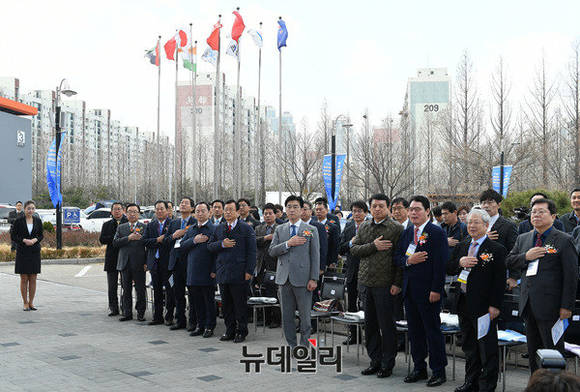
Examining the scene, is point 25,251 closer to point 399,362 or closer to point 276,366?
point 276,366

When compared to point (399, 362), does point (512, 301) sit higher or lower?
higher

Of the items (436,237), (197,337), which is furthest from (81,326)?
(436,237)

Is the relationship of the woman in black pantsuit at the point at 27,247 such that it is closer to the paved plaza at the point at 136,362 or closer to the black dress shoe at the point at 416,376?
the paved plaza at the point at 136,362

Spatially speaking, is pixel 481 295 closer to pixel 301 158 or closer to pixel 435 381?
pixel 435 381

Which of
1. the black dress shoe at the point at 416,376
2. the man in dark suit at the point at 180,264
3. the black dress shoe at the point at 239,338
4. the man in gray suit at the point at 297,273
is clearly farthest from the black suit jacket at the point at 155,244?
the black dress shoe at the point at 416,376

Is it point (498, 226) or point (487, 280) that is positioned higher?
point (498, 226)

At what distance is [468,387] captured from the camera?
17.7 ft

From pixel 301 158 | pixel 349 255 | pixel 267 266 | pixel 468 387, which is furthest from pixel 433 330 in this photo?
pixel 301 158

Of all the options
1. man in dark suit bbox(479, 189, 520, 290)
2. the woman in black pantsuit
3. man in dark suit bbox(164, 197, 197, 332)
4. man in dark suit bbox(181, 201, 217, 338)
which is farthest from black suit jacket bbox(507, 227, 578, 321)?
the woman in black pantsuit

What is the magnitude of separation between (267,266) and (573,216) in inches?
180

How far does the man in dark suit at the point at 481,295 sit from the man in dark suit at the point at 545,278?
0.70ft

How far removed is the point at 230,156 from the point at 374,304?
1987 inches

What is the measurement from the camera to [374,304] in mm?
6262

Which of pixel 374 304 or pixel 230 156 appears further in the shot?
pixel 230 156
